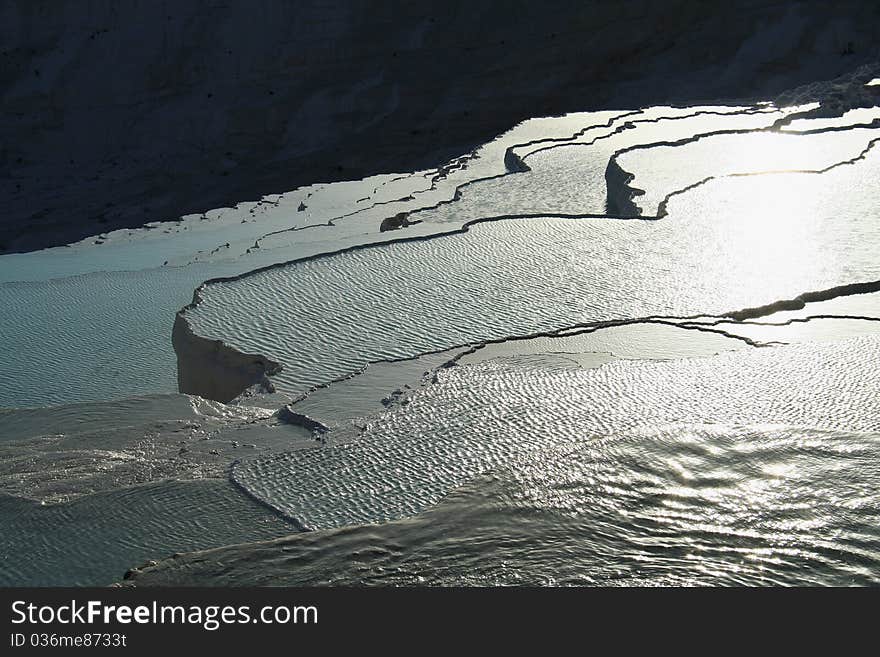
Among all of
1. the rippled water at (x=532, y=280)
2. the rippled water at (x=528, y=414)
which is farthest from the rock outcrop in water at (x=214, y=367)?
the rippled water at (x=528, y=414)

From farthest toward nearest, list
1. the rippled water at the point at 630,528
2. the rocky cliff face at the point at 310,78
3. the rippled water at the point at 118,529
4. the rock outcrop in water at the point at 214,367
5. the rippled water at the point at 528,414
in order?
the rocky cliff face at the point at 310,78
the rock outcrop in water at the point at 214,367
the rippled water at the point at 528,414
the rippled water at the point at 118,529
the rippled water at the point at 630,528

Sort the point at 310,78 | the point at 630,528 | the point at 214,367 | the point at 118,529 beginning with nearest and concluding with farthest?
the point at 630,528 < the point at 118,529 < the point at 214,367 < the point at 310,78

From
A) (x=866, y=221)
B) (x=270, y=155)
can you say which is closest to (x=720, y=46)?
(x=270, y=155)

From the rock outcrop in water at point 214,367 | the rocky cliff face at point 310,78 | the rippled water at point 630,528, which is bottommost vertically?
the rippled water at point 630,528

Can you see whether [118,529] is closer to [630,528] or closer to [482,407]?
[482,407]

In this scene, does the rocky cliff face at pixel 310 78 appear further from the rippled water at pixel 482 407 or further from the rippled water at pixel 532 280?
the rippled water at pixel 532 280

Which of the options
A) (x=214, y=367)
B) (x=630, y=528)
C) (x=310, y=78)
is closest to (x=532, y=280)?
(x=214, y=367)
